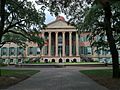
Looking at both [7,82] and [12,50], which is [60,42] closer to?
[12,50]

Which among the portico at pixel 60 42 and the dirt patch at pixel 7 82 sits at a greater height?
the portico at pixel 60 42

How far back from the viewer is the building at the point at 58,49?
3740 inches

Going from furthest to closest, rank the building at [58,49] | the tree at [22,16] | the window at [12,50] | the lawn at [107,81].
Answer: the window at [12,50]
the building at [58,49]
the tree at [22,16]
the lawn at [107,81]

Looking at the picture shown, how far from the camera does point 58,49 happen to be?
319ft

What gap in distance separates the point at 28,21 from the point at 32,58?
2713 inches

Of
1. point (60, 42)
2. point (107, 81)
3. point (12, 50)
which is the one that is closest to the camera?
point (107, 81)

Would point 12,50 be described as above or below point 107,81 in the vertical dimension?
above

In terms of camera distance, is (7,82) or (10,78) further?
(10,78)

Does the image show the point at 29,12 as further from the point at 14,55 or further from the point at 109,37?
the point at 14,55

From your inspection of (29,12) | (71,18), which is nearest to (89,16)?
(71,18)

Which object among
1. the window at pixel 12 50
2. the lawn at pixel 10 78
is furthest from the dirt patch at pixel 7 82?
the window at pixel 12 50

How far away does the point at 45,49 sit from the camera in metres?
97.9

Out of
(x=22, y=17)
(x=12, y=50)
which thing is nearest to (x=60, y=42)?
(x=12, y=50)

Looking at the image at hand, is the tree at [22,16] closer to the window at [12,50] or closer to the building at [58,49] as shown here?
the building at [58,49]
